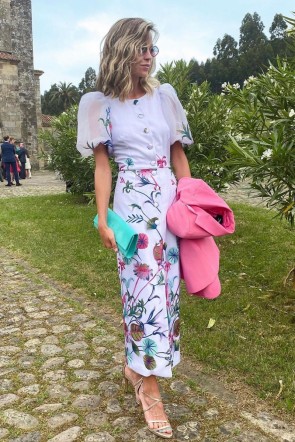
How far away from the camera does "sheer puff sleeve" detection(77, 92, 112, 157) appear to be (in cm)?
277

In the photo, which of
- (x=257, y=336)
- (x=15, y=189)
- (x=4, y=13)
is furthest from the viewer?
(x=4, y=13)

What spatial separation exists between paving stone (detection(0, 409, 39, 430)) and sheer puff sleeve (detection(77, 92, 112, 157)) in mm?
1584

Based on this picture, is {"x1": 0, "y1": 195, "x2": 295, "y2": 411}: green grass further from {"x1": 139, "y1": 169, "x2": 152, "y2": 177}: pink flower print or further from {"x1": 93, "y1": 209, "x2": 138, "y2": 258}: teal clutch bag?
{"x1": 139, "y1": 169, "x2": 152, "y2": 177}: pink flower print

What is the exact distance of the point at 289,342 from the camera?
391 cm

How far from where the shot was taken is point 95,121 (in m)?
2.79

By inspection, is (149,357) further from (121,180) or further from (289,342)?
(289,342)

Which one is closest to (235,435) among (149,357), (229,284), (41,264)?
(149,357)

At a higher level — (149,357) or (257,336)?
(149,357)

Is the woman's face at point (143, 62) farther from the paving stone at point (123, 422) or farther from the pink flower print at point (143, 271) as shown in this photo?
the paving stone at point (123, 422)

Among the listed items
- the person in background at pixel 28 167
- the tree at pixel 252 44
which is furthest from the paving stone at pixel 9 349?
the tree at pixel 252 44

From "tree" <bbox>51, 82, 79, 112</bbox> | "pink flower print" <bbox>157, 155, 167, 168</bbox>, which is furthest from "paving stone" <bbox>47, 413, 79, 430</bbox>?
"tree" <bbox>51, 82, 79, 112</bbox>

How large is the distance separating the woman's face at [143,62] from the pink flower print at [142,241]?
88 cm

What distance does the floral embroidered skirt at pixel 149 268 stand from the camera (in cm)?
272

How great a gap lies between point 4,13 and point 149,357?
97.8 feet
